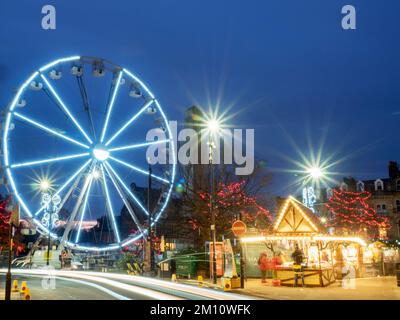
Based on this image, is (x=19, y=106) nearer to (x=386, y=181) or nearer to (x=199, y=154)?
(x=199, y=154)

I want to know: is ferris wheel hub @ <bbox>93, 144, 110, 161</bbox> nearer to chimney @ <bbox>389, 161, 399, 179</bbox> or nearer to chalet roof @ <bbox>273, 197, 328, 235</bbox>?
chalet roof @ <bbox>273, 197, 328, 235</bbox>

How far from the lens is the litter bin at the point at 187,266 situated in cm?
2956

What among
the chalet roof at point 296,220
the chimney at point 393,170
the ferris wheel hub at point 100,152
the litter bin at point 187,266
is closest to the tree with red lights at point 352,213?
the chimney at point 393,170

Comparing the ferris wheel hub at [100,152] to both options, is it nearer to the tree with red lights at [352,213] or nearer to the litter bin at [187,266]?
the litter bin at [187,266]

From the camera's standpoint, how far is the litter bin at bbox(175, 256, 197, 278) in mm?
29562

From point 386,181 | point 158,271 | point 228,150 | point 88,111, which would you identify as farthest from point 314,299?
point 386,181

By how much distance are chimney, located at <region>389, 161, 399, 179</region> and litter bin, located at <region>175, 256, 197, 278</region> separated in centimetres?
4022

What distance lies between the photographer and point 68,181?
1184 inches

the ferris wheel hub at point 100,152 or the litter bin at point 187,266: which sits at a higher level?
the ferris wheel hub at point 100,152

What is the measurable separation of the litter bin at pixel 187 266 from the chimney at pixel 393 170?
132 feet

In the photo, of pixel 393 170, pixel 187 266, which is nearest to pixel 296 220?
pixel 187 266

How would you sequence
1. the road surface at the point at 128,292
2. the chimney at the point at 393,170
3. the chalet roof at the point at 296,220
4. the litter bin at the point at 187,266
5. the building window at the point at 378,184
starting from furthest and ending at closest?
the building window at the point at 378,184, the chimney at the point at 393,170, the litter bin at the point at 187,266, the chalet roof at the point at 296,220, the road surface at the point at 128,292
